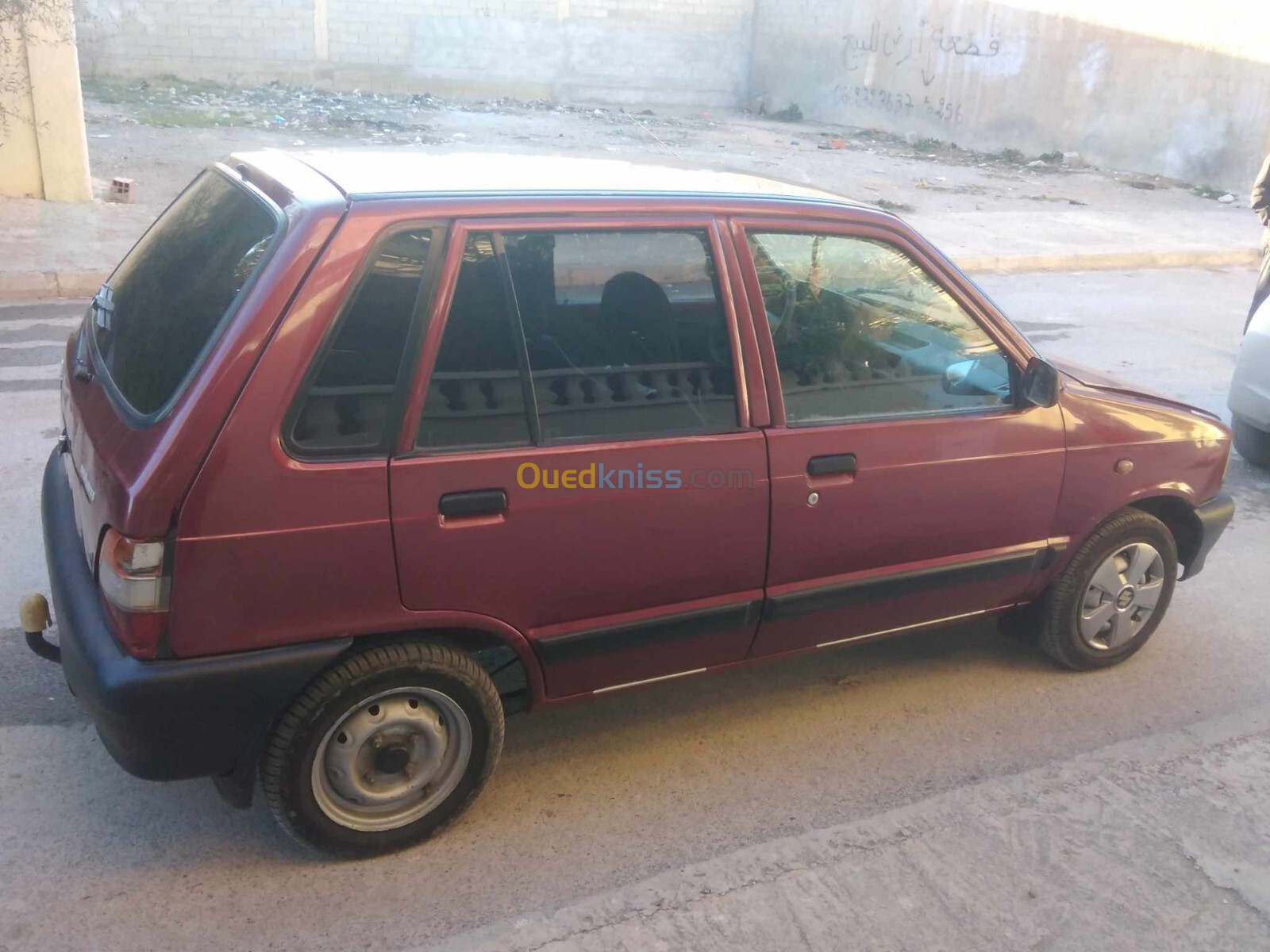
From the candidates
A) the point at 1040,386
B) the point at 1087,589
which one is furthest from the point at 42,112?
the point at 1087,589

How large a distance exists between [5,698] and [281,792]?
136 centimetres

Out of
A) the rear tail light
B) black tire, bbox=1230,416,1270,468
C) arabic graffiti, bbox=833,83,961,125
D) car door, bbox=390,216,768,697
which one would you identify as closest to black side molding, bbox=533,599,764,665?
car door, bbox=390,216,768,697

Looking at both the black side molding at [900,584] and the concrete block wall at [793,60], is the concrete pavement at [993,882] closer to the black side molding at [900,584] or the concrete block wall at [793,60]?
the black side molding at [900,584]

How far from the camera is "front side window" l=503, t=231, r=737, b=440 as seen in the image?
291 centimetres

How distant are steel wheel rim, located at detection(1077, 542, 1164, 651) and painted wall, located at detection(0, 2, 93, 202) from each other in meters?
11.0

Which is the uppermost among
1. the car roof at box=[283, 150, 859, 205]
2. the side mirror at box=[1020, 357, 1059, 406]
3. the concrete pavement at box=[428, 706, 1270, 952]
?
the car roof at box=[283, 150, 859, 205]

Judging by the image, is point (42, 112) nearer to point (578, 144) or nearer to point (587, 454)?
point (578, 144)

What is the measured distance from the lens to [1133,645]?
4199 millimetres

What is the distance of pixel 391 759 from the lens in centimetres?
289

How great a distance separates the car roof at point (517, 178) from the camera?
2.91 meters

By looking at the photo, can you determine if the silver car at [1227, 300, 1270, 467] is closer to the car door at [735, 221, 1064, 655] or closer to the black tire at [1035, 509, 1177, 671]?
the black tire at [1035, 509, 1177, 671]

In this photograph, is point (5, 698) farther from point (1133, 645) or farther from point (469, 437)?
point (1133, 645)

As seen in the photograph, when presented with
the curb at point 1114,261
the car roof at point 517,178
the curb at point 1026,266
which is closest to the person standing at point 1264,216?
the curb at point 1026,266

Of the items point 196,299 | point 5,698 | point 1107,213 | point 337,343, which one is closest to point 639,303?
point 337,343
